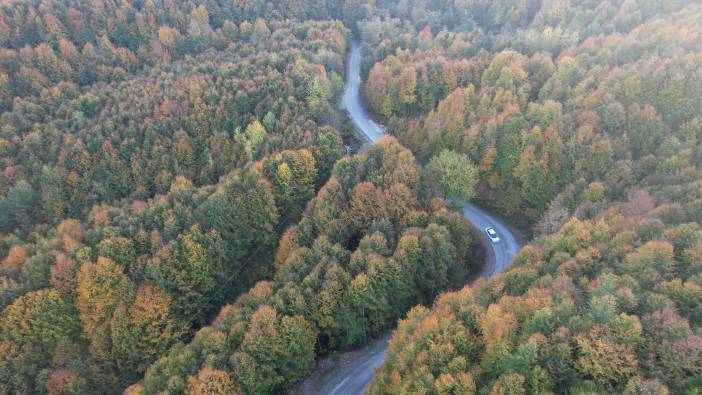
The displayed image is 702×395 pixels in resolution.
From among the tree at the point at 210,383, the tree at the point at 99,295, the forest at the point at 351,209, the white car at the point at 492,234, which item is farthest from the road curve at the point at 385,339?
the tree at the point at 99,295

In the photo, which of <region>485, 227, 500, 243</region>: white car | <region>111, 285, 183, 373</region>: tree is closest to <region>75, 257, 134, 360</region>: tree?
<region>111, 285, 183, 373</region>: tree

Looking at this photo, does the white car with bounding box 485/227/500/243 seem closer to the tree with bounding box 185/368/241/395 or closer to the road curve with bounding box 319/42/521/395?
the road curve with bounding box 319/42/521/395

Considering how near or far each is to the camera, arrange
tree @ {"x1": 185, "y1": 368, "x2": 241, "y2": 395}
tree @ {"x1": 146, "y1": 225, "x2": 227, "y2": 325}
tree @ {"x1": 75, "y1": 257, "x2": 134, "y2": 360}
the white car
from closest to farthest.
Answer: tree @ {"x1": 185, "y1": 368, "x2": 241, "y2": 395} → tree @ {"x1": 75, "y1": 257, "x2": 134, "y2": 360} → tree @ {"x1": 146, "y1": 225, "x2": 227, "y2": 325} → the white car

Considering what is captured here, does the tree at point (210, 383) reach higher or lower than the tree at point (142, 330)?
lower

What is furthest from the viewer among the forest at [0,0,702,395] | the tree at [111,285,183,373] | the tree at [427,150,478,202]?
the tree at [427,150,478,202]

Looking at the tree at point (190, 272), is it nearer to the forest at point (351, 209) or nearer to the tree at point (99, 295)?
the forest at point (351, 209)

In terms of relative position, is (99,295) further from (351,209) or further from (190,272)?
(351,209)

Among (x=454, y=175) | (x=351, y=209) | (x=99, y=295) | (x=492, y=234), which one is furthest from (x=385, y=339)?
(x=99, y=295)
